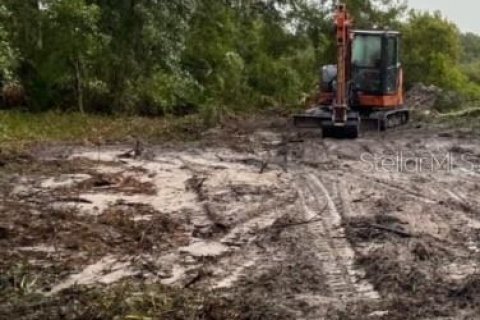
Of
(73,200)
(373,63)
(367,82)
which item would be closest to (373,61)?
(373,63)

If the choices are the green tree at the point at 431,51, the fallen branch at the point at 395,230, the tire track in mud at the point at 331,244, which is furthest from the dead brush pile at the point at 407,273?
the green tree at the point at 431,51

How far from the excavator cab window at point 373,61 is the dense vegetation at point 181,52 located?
3998mm

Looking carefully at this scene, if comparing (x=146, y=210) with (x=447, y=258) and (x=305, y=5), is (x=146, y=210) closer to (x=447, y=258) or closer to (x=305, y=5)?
(x=447, y=258)

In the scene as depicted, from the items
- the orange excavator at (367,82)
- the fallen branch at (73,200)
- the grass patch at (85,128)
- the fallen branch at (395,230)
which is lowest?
the fallen branch at (395,230)

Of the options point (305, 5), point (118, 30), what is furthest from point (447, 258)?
point (305, 5)

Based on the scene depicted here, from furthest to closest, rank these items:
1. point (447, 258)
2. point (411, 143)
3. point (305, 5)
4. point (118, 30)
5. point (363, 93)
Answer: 1. point (305, 5)
2. point (118, 30)
3. point (363, 93)
4. point (411, 143)
5. point (447, 258)

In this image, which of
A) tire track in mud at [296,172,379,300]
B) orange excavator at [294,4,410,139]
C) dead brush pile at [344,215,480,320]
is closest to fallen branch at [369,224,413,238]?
dead brush pile at [344,215,480,320]

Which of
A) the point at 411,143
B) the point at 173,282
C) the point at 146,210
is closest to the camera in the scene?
the point at 173,282

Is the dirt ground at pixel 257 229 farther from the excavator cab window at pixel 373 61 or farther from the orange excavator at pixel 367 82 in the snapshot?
the excavator cab window at pixel 373 61

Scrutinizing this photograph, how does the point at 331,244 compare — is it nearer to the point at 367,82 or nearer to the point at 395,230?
the point at 395,230

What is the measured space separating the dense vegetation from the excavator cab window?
4.00m

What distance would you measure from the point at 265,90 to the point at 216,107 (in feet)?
15.3

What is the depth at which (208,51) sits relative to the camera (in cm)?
2519

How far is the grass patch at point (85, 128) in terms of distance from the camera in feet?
54.7
